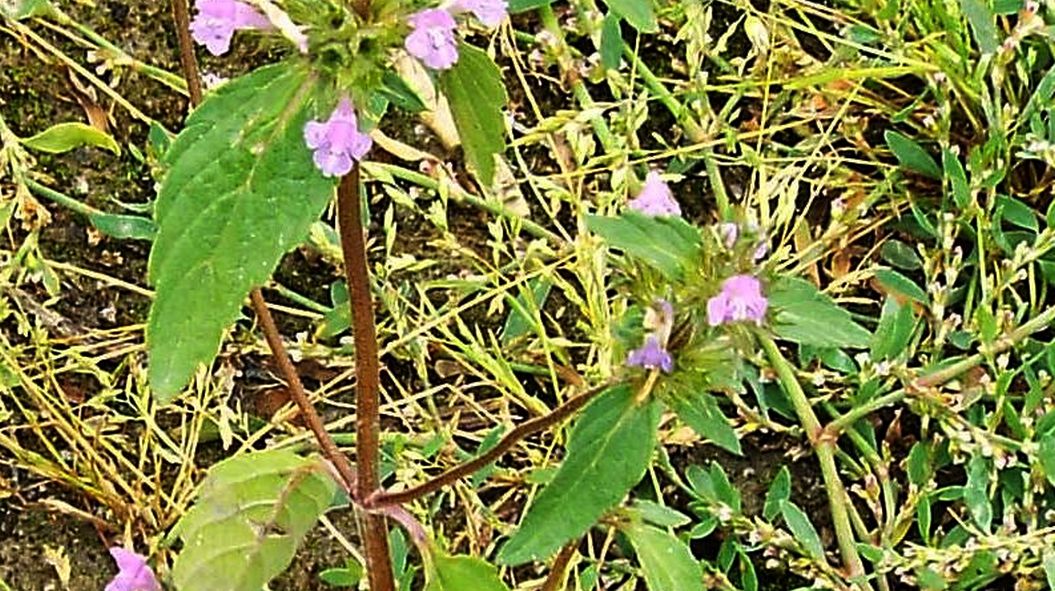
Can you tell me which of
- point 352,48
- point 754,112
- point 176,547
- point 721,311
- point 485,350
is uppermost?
point 352,48

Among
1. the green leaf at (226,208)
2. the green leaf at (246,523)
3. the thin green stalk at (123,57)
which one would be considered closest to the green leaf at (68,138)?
the thin green stalk at (123,57)

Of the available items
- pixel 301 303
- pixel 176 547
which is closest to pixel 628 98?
pixel 301 303

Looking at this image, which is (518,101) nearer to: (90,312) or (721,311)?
(90,312)

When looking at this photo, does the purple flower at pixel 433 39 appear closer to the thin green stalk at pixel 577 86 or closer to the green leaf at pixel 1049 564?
the thin green stalk at pixel 577 86

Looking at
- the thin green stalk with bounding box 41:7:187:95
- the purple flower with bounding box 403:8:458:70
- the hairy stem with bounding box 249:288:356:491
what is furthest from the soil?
the purple flower with bounding box 403:8:458:70

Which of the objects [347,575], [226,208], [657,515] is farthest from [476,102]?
[347,575]

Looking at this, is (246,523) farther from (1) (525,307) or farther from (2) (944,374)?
(2) (944,374)

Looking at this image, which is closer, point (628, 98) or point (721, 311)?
point (721, 311)
